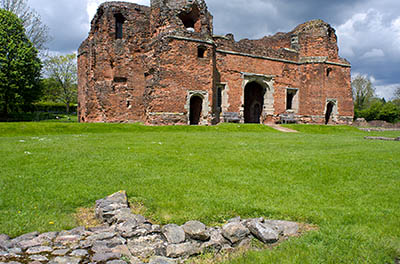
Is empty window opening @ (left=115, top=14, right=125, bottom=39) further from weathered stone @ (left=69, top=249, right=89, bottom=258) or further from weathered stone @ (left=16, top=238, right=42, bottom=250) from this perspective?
weathered stone @ (left=69, top=249, right=89, bottom=258)

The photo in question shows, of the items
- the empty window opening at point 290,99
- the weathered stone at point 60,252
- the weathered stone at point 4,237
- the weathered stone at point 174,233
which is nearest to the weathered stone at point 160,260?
the weathered stone at point 174,233

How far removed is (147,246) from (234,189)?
248cm

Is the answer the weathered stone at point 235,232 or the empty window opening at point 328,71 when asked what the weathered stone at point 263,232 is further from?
the empty window opening at point 328,71

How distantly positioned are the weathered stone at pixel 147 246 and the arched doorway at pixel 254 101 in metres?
26.1

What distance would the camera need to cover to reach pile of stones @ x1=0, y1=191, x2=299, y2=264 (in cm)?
348

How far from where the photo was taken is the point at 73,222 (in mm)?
4500

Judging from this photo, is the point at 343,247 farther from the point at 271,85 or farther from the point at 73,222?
the point at 271,85

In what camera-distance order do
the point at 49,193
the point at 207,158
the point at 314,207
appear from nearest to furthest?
the point at 314,207
the point at 49,193
the point at 207,158

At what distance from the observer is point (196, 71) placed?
21.5 m

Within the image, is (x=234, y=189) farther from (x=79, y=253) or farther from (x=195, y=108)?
(x=195, y=108)

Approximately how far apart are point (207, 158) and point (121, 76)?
1805 centimetres

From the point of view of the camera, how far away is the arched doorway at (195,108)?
910 inches

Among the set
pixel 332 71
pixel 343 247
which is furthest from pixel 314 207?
pixel 332 71

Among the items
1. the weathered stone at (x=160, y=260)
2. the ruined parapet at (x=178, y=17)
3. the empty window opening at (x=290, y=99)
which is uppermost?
the ruined parapet at (x=178, y=17)
